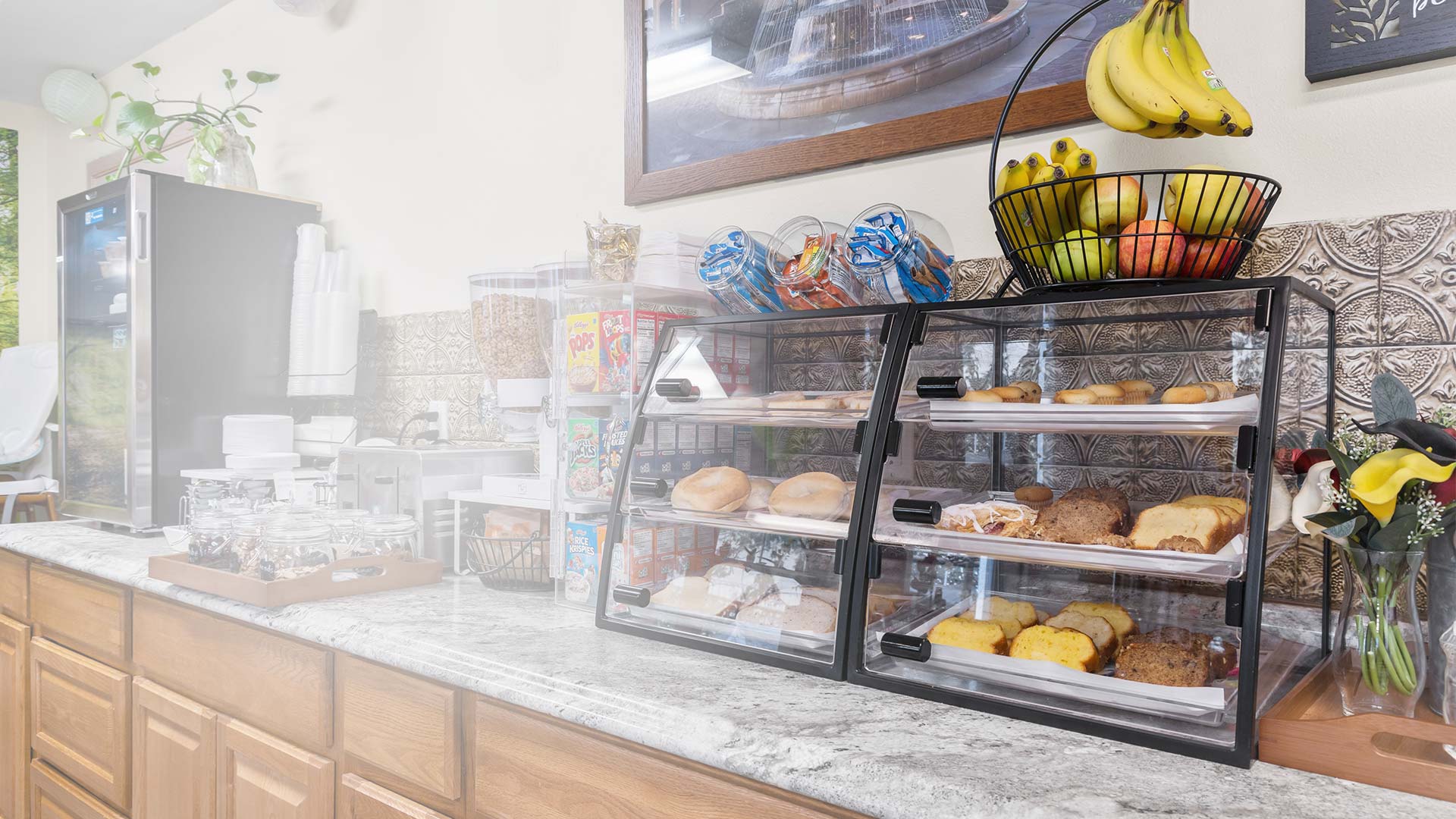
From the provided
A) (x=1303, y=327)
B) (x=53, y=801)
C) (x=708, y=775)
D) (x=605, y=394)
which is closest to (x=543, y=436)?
(x=605, y=394)

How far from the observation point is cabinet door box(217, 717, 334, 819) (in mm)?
1580

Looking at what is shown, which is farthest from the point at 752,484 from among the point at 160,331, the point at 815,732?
the point at 160,331

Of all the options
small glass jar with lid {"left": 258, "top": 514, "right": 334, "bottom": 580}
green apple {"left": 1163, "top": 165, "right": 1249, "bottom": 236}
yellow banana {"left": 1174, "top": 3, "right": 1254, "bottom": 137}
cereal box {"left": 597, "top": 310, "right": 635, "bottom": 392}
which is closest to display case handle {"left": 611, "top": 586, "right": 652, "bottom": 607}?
cereal box {"left": 597, "top": 310, "right": 635, "bottom": 392}

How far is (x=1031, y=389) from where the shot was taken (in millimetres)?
1268

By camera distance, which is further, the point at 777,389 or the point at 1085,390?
the point at 777,389

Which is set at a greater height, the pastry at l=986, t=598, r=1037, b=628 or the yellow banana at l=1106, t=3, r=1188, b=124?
the yellow banana at l=1106, t=3, r=1188, b=124

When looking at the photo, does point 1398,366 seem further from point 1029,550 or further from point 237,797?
point 237,797

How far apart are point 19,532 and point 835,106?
2.50m

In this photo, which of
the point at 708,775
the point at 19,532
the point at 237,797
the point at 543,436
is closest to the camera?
the point at 708,775

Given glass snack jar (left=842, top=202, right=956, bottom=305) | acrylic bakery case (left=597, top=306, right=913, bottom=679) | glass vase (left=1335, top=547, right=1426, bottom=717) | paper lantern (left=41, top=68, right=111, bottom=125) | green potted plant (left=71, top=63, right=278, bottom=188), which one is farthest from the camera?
paper lantern (left=41, top=68, right=111, bottom=125)

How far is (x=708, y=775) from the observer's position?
42.1 inches

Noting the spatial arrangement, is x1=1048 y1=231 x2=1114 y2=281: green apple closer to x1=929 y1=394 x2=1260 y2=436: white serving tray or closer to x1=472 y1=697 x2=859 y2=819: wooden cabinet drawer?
x1=929 y1=394 x2=1260 y2=436: white serving tray

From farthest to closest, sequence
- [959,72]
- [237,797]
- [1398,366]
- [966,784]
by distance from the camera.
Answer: [237,797]
[959,72]
[1398,366]
[966,784]

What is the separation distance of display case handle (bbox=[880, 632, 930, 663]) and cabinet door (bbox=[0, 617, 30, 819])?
2.46m
